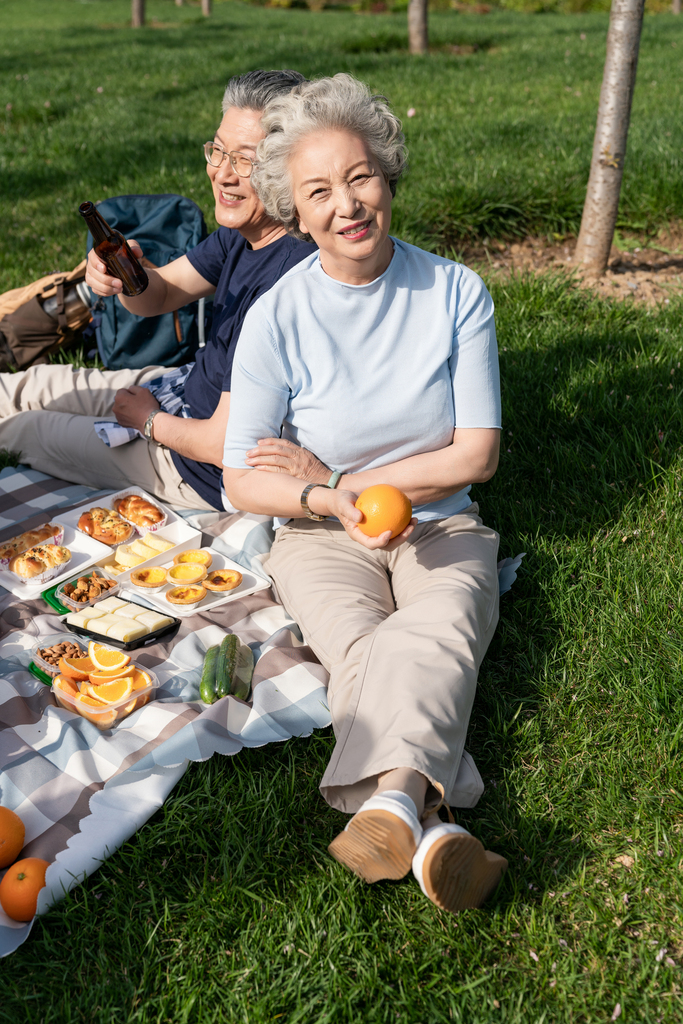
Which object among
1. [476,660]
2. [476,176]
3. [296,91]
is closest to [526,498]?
[476,660]

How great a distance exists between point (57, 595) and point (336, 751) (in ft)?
5.30

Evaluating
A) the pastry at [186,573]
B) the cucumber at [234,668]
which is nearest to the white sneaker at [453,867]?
the cucumber at [234,668]

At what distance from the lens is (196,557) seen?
3.62 metres

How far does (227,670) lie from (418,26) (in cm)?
1550

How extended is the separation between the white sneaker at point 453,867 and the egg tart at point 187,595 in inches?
61.7

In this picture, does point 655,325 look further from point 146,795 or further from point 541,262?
point 146,795

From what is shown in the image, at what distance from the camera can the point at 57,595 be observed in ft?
11.1

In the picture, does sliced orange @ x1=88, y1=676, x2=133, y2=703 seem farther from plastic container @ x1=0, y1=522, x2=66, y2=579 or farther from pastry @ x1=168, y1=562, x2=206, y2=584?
plastic container @ x1=0, y1=522, x2=66, y2=579

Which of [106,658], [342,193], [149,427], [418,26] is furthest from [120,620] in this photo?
[418,26]

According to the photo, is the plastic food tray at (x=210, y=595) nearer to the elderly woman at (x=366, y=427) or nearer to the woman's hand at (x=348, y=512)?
the elderly woman at (x=366, y=427)

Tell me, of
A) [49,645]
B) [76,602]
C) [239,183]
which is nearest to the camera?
→ [49,645]

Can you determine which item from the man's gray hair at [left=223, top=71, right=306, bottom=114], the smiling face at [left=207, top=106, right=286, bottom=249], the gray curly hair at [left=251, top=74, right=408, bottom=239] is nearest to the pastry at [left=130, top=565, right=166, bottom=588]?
the smiling face at [left=207, top=106, right=286, bottom=249]

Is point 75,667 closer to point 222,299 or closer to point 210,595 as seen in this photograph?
point 210,595

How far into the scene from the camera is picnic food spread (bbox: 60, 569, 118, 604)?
338 centimetres
